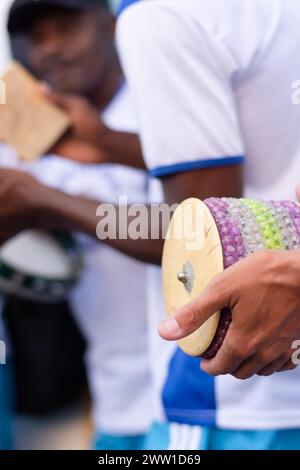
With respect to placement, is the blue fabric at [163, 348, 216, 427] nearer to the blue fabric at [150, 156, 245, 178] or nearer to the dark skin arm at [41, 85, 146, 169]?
the blue fabric at [150, 156, 245, 178]

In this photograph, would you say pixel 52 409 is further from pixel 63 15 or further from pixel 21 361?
pixel 63 15

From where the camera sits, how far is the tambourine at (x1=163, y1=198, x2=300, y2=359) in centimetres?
77

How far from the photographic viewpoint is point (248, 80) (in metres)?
0.95

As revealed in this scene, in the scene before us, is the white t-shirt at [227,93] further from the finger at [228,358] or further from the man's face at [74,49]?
the man's face at [74,49]

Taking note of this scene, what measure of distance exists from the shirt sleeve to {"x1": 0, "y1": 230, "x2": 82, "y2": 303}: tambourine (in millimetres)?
662

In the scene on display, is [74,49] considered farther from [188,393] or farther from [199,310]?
[199,310]

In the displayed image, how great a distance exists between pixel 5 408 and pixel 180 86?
1295 mm

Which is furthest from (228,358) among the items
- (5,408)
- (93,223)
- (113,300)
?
(5,408)

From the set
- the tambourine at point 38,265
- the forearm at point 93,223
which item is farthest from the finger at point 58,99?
the forearm at point 93,223

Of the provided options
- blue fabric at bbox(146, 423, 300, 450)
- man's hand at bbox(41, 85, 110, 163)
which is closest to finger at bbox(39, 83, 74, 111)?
man's hand at bbox(41, 85, 110, 163)

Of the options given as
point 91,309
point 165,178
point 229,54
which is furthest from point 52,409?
point 229,54

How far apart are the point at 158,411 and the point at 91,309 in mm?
705

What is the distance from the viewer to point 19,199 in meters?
1.22

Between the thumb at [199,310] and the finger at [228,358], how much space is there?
1.7 inches
